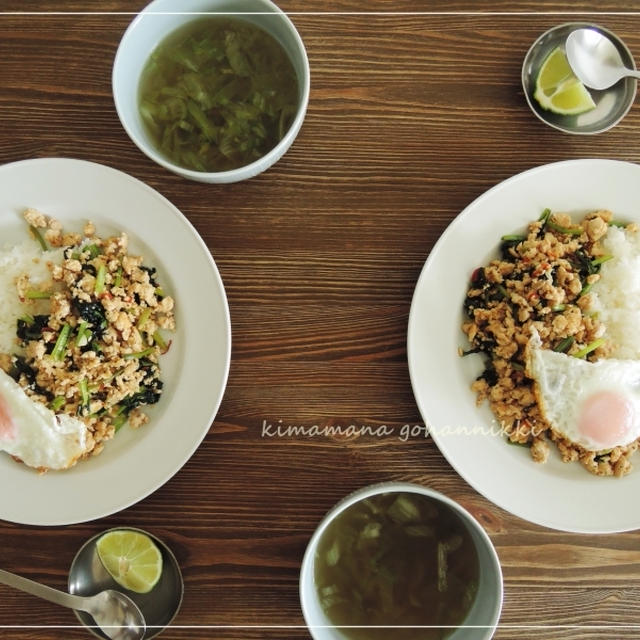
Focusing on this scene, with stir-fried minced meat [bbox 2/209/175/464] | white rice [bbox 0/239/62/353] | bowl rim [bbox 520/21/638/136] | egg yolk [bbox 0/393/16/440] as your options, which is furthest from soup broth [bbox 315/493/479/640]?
bowl rim [bbox 520/21/638/136]

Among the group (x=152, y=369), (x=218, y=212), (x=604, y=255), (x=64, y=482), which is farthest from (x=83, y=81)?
(x=604, y=255)

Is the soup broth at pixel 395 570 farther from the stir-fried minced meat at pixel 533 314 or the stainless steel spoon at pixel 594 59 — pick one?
the stainless steel spoon at pixel 594 59

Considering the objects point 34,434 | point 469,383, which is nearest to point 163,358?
point 34,434

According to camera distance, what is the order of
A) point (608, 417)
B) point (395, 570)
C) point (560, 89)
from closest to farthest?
point (608, 417)
point (395, 570)
point (560, 89)

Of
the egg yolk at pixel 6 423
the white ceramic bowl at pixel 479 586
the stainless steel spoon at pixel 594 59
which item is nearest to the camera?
the white ceramic bowl at pixel 479 586

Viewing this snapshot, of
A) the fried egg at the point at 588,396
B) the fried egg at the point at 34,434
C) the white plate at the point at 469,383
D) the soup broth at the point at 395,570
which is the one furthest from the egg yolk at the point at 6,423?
the fried egg at the point at 588,396

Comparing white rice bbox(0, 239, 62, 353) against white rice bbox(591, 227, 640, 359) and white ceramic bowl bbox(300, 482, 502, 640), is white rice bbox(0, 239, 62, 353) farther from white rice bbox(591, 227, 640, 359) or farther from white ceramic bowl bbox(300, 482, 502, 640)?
white rice bbox(591, 227, 640, 359)

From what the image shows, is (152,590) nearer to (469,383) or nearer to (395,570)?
(395,570)
